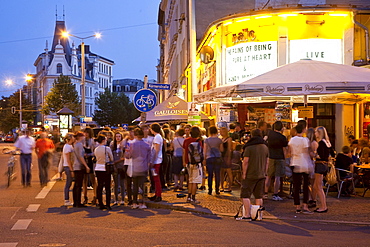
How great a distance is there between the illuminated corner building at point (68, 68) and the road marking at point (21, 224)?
87.7m

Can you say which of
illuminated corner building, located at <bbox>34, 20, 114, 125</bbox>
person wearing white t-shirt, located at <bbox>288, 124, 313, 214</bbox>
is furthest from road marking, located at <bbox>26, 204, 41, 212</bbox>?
illuminated corner building, located at <bbox>34, 20, 114, 125</bbox>

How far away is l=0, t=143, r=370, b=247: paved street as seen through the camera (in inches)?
320

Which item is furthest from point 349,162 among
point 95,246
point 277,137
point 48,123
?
point 48,123

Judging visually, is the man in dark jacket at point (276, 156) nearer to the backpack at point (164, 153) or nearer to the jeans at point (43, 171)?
the backpack at point (164, 153)

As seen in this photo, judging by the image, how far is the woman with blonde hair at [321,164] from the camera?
10914 millimetres

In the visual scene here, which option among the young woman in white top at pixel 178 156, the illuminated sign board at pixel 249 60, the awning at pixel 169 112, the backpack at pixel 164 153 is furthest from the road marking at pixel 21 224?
the illuminated sign board at pixel 249 60

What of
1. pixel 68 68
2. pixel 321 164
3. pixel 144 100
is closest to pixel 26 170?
pixel 144 100

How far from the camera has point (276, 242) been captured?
813 cm

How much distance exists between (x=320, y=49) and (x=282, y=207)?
28.2ft

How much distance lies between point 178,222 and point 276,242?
2352 millimetres

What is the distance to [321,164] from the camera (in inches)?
434

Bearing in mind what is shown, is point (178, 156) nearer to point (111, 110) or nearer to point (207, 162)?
point (207, 162)

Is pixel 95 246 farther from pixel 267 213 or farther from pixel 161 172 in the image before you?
pixel 161 172

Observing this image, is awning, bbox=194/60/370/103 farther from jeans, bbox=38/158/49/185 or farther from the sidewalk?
jeans, bbox=38/158/49/185
